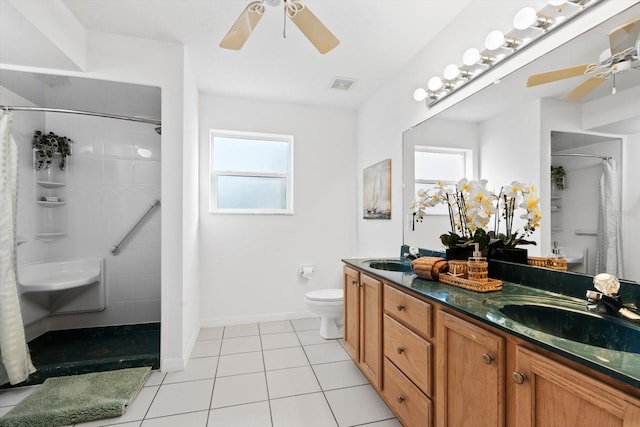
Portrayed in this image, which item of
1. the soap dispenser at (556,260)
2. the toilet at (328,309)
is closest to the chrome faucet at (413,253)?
the toilet at (328,309)

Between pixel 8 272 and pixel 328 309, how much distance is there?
231cm

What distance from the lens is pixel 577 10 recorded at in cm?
128

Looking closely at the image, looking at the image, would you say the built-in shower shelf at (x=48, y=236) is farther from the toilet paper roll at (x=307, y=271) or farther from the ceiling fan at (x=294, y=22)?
the ceiling fan at (x=294, y=22)

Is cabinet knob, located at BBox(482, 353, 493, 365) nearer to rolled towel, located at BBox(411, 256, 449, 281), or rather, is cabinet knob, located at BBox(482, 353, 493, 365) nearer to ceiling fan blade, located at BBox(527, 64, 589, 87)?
rolled towel, located at BBox(411, 256, 449, 281)

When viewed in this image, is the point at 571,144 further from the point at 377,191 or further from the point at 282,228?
the point at 282,228

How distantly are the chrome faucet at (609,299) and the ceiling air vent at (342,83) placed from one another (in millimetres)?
2483

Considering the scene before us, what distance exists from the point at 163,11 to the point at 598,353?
106 inches

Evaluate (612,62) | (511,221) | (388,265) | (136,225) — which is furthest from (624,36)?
(136,225)

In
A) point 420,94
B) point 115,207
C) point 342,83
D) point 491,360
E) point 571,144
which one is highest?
point 342,83

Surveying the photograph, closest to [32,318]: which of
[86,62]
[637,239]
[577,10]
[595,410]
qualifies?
[86,62]

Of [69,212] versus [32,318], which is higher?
[69,212]

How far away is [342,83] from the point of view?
295 centimetres

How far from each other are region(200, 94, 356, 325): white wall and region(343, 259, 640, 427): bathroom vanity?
1639mm

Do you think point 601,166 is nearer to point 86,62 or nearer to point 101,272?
point 86,62
